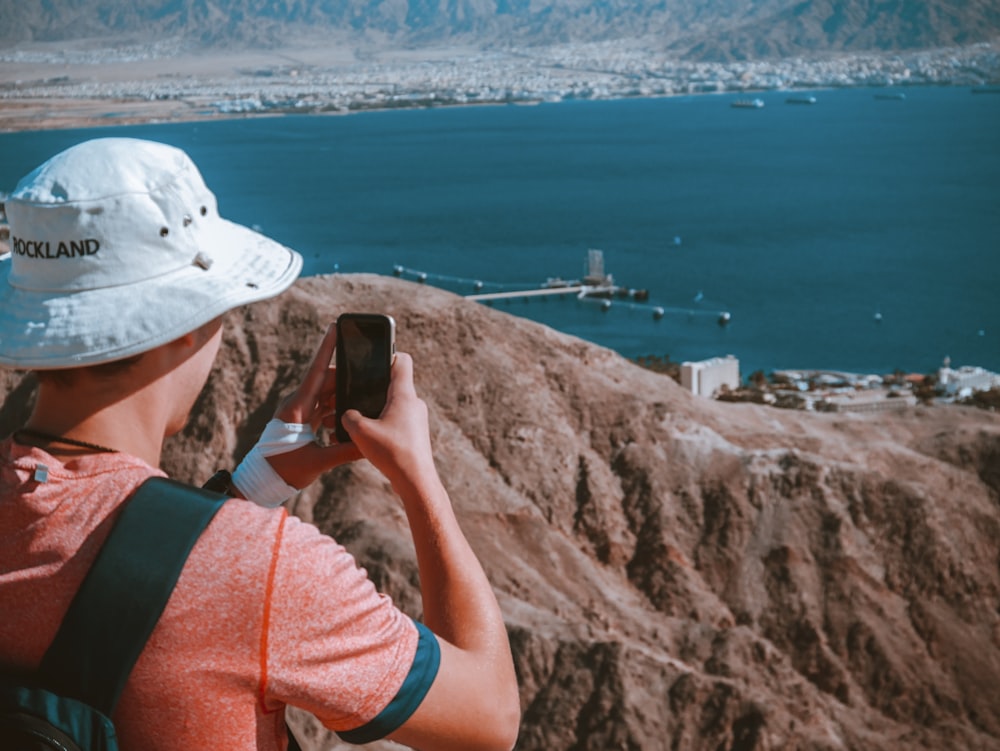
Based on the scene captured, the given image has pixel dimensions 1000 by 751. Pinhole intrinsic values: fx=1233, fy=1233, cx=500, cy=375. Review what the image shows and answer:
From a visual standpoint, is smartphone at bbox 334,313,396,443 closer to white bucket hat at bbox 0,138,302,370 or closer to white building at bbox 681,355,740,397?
white bucket hat at bbox 0,138,302,370

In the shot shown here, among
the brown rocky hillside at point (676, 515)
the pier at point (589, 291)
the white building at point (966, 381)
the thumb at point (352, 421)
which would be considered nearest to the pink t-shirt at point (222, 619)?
the thumb at point (352, 421)

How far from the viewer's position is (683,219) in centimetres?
9394

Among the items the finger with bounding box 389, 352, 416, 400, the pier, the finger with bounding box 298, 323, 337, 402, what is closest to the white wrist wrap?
the finger with bounding box 298, 323, 337, 402

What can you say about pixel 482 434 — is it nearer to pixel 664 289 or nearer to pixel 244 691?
pixel 244 691

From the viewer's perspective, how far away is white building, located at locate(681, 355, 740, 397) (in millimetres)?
36312

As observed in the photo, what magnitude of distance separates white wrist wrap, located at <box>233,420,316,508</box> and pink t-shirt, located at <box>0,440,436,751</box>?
1.89 feet

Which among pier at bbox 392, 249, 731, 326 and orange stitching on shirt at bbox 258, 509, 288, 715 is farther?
pier at bbox 392, 249, 731, 326

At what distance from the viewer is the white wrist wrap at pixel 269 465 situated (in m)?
2.40

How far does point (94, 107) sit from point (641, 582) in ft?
326

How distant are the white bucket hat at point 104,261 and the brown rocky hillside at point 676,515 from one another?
13.6 meters

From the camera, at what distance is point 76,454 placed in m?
1.89

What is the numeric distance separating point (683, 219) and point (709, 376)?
58058mm

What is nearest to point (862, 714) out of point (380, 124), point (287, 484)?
point (287, 484)

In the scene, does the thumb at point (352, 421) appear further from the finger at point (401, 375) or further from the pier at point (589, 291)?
the pier at point (589, 291)
